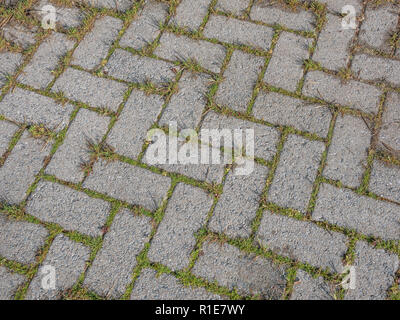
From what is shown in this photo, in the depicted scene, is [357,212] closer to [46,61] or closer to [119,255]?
[119,255]

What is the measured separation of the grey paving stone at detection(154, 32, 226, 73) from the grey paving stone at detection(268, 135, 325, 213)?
2.39 ft

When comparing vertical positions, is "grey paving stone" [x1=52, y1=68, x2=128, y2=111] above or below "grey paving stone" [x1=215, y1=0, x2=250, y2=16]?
below

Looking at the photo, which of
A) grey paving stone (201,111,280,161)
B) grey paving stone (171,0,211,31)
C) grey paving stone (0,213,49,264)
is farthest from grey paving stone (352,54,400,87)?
grey paving stone (0,213,49,264)

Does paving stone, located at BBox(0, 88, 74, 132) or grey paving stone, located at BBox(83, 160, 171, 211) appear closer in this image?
grey paving stone, located at BBox(83, 160, 171, 211)

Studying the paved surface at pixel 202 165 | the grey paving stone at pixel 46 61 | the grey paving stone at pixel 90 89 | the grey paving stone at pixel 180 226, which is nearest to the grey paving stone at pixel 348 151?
the paved surface at pixel 202 165

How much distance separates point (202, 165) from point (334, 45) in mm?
1263

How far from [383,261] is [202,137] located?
1177 millimetres

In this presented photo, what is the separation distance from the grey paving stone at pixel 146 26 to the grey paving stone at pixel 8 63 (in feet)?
2.27

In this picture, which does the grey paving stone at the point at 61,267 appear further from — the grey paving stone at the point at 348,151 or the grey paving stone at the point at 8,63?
the grey paving stone at the point at 348,151

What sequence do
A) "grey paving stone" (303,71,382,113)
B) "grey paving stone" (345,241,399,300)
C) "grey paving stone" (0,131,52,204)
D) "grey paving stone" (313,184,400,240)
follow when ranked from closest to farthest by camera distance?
1. "grey paving stone" (345,241,399,300)
2. "grey paving stone" (313,184,400,240)
3. "grey paving stone" (0,131,52,204)
4. "grey paving stone" (303,71,382,113)

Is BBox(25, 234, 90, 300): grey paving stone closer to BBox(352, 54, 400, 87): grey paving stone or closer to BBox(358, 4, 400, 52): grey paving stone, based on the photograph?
BBox(352, 54, 400, 87): grey paving stone

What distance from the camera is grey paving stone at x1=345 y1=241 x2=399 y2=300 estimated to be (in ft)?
Answer: 6.56

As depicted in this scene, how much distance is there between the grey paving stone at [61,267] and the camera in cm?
201
